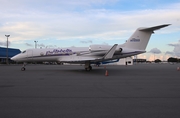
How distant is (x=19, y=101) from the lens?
6.89 m

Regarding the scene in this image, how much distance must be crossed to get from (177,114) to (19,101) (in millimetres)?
5285

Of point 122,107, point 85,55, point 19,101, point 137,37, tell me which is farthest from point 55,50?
point 122,107

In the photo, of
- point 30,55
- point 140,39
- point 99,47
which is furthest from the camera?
point 30,55

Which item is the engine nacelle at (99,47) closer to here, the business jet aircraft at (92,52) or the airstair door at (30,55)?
the business jet aircraft at (92,52)

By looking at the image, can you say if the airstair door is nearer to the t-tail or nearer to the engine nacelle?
the engine nacelle

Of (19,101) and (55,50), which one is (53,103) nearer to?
(19,101)

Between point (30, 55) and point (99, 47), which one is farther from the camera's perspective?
point (30, 55)

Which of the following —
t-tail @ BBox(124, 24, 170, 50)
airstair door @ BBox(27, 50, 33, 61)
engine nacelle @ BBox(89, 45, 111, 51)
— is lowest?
airstair door @ BBox(27, 50, 33, 61)

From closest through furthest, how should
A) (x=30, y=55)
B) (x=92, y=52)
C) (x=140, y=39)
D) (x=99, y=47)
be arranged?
(x=99, y=47) → (x=92, y=52) → (x=140, y=39) → (x=30, y=55)

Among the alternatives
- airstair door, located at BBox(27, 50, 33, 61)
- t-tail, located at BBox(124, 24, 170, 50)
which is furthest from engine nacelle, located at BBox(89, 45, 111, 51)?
airstair door, located at BBox(27, 50, 33, 61)

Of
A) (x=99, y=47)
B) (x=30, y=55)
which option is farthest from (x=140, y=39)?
(x=30, y=55)

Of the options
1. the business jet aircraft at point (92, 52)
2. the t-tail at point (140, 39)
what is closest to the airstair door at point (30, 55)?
the business jet aircraft at point (92, 52)

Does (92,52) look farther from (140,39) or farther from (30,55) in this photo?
(30,55)

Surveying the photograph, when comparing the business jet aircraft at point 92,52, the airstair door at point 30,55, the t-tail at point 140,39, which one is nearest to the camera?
the business jet aircraft at point 92,52
